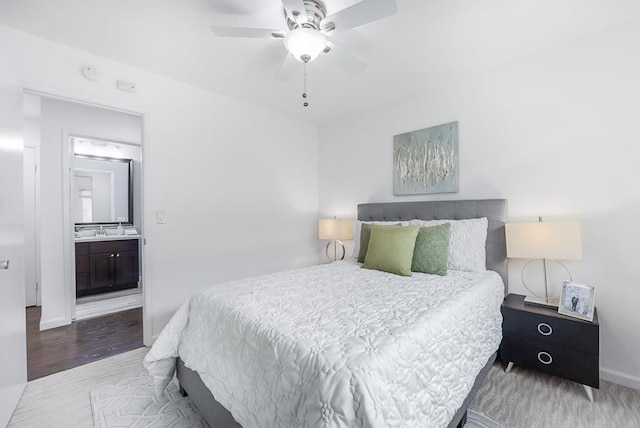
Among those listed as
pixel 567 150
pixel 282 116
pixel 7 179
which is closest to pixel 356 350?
pixel 7 179

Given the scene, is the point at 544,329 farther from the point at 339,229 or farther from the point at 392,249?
the point at 339,229

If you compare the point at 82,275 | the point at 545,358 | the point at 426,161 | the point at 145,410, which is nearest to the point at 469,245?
the point at 545,358

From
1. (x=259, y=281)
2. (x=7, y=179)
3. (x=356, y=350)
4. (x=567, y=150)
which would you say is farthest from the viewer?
(x=567, y=150)

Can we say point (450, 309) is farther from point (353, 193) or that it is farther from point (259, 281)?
point (353, 193)

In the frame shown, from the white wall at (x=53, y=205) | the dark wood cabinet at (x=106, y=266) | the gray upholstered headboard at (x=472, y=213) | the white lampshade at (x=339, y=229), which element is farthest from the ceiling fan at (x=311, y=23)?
the dark wood cabinet at (x=106, y=266)

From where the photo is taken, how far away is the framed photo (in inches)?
70.7

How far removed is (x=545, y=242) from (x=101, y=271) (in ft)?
17.0

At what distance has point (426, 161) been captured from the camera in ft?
9.46

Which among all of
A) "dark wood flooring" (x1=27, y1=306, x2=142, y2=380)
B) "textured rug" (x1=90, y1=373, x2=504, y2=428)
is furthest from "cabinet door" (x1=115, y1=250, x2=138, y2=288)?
"textured rug" (x1=90, y1=373, x2=504, y2=428)

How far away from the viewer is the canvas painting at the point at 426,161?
2.71 meters

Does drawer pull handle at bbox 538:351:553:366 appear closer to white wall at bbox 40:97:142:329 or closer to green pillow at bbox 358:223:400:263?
green pillow at bbox 358:223:400:263

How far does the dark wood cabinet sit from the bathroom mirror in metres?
0.57

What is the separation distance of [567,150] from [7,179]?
3.75 metres

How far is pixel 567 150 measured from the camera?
2111 millimetres
